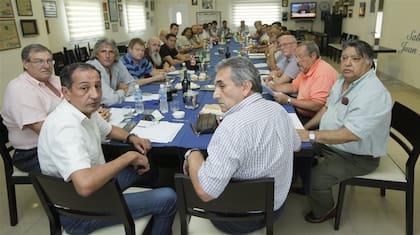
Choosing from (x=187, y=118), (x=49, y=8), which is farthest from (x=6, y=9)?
(x=187, y=118)

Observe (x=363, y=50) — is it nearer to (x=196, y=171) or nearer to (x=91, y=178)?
(x=196, y=171)

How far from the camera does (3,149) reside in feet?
6.21

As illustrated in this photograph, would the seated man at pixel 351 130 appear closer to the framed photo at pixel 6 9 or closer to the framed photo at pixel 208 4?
the framed photo at pixel 6 9

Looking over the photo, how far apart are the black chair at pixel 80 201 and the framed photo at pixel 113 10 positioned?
25.6 ft

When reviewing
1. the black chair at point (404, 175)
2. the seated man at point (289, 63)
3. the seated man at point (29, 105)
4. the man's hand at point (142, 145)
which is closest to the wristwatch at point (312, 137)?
the black chair at point (404, 175)

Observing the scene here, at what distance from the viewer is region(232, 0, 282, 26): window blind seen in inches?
459

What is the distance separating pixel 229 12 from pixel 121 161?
1134cm

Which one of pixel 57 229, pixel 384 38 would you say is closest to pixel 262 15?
pixel 384 38

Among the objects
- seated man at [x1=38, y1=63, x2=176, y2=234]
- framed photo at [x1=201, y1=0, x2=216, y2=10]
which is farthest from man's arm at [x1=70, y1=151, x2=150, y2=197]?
framed photo at [x1=201, y1=0, x2=216, y2=10]

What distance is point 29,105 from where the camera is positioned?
1.87 m

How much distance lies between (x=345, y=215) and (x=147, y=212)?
1.44 metres

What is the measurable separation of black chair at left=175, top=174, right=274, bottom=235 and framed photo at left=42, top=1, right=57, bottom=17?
5.65 m

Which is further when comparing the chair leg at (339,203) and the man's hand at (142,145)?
the chair leg at (339,203)

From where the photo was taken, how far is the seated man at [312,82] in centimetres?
243
